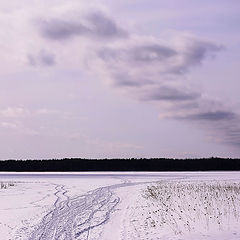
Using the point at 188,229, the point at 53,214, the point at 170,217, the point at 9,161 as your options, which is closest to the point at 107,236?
the point at 188,229

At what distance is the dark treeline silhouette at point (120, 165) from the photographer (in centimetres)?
13962

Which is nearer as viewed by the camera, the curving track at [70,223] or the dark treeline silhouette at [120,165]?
the curving track at [70,223]

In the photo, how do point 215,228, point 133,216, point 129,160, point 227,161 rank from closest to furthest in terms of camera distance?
point 215,228, point 133,216, point 227,161, point 129,160

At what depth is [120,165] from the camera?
149750 millimetres

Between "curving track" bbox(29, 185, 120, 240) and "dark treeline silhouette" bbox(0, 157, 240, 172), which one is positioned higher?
"dark treeline silhouette" bbox(0, 157, 240, 172)

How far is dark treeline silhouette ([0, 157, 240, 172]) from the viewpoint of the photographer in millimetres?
139625

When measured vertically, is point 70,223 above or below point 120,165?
below

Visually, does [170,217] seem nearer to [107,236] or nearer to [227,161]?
[107,236]

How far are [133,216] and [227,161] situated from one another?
438 ft

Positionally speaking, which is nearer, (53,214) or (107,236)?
(107,236)

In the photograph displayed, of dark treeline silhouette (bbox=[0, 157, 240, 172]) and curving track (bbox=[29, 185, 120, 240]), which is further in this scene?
dark treeline silhouette (bbox=[0, 157, 240, 172])

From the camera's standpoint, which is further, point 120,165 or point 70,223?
point 120,165

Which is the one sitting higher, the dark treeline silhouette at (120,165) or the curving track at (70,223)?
the dark treeline silhouette at (120,165)

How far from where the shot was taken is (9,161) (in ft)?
496
